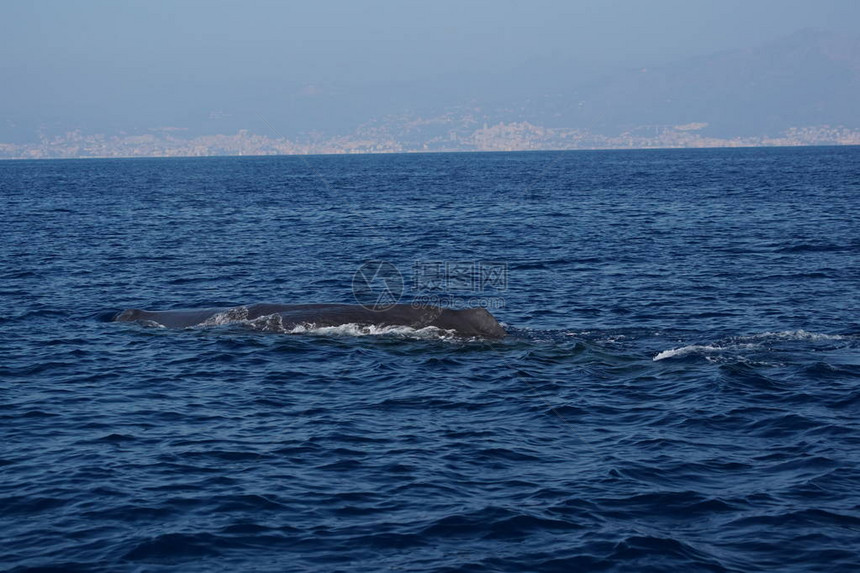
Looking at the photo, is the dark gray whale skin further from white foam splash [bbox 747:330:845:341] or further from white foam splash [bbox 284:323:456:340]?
white foam splash [bbox 747:330:845:341]

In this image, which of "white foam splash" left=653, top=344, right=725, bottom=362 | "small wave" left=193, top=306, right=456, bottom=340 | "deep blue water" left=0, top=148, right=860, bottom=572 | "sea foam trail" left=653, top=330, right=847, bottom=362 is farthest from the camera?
"small wave" left=193, top=306, right=456, bottom=340

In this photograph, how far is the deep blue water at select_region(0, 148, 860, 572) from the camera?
13484mm

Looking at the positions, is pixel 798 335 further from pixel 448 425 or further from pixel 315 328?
pixel 315 328

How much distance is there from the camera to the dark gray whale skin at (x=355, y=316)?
26109mm

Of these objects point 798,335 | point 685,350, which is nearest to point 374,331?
point 685,350

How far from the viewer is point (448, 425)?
18859 millimetres

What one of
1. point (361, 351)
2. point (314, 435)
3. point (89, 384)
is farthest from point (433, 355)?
point (89, 384)

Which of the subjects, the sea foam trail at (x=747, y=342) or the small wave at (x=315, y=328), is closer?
the sea foam trail at (x=747, y=342)

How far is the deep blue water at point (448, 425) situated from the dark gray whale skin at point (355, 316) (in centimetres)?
67

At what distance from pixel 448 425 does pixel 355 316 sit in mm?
9188

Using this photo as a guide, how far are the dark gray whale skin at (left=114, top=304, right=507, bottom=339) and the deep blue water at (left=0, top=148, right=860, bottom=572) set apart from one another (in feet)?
2.19

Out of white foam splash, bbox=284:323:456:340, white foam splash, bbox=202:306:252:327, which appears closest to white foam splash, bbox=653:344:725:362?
white foam splash, bbox=284:323:456:340

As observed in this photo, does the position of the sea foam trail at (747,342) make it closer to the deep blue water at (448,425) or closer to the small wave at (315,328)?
the deep blue water at (448,425)

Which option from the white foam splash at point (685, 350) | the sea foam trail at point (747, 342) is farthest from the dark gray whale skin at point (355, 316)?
the sea foam trail at point (747, 342)
